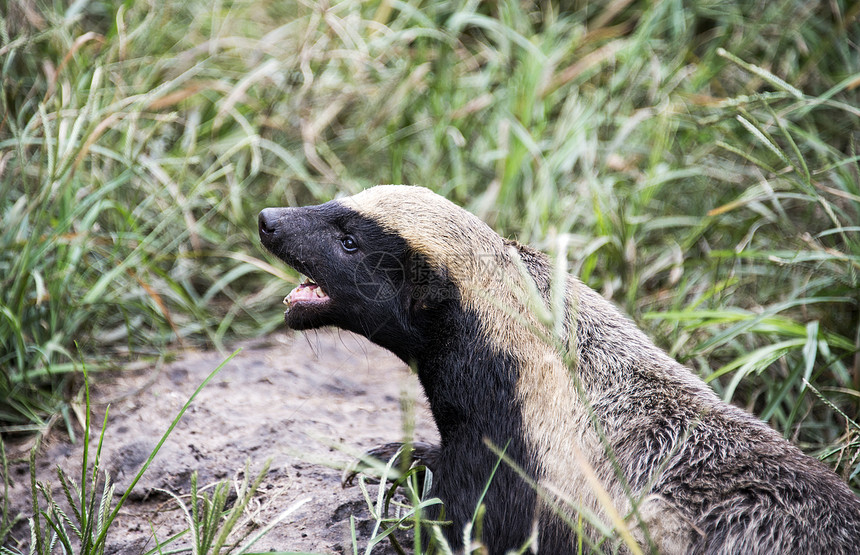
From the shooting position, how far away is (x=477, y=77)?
5543 millimetres

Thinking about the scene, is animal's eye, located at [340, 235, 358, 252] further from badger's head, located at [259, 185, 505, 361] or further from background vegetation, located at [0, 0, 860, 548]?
background vegetation, located at [0, 0, 860, 548]

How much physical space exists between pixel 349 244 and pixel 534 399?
93 cm

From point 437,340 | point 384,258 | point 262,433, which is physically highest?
point 384,258

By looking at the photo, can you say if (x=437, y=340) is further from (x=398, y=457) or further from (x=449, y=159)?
(x=449, y=159)

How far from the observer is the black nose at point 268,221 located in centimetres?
308

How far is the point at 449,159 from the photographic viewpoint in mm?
5246

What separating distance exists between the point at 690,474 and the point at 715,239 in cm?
268

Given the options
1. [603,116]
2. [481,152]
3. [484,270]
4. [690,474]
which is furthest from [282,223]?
[603,116]

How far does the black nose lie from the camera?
10.1 feet

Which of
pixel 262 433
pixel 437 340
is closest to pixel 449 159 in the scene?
pixel 262 433

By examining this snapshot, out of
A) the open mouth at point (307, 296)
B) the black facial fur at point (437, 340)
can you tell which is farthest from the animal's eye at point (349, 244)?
the open mouth at point (307, 296)

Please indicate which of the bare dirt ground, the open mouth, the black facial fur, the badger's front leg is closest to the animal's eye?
the black facial fur

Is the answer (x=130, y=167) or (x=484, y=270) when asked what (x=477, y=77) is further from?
(x=484, y=270)

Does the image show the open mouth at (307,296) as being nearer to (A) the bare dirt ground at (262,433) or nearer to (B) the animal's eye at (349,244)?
(B) the animal's eye at (349,244)
